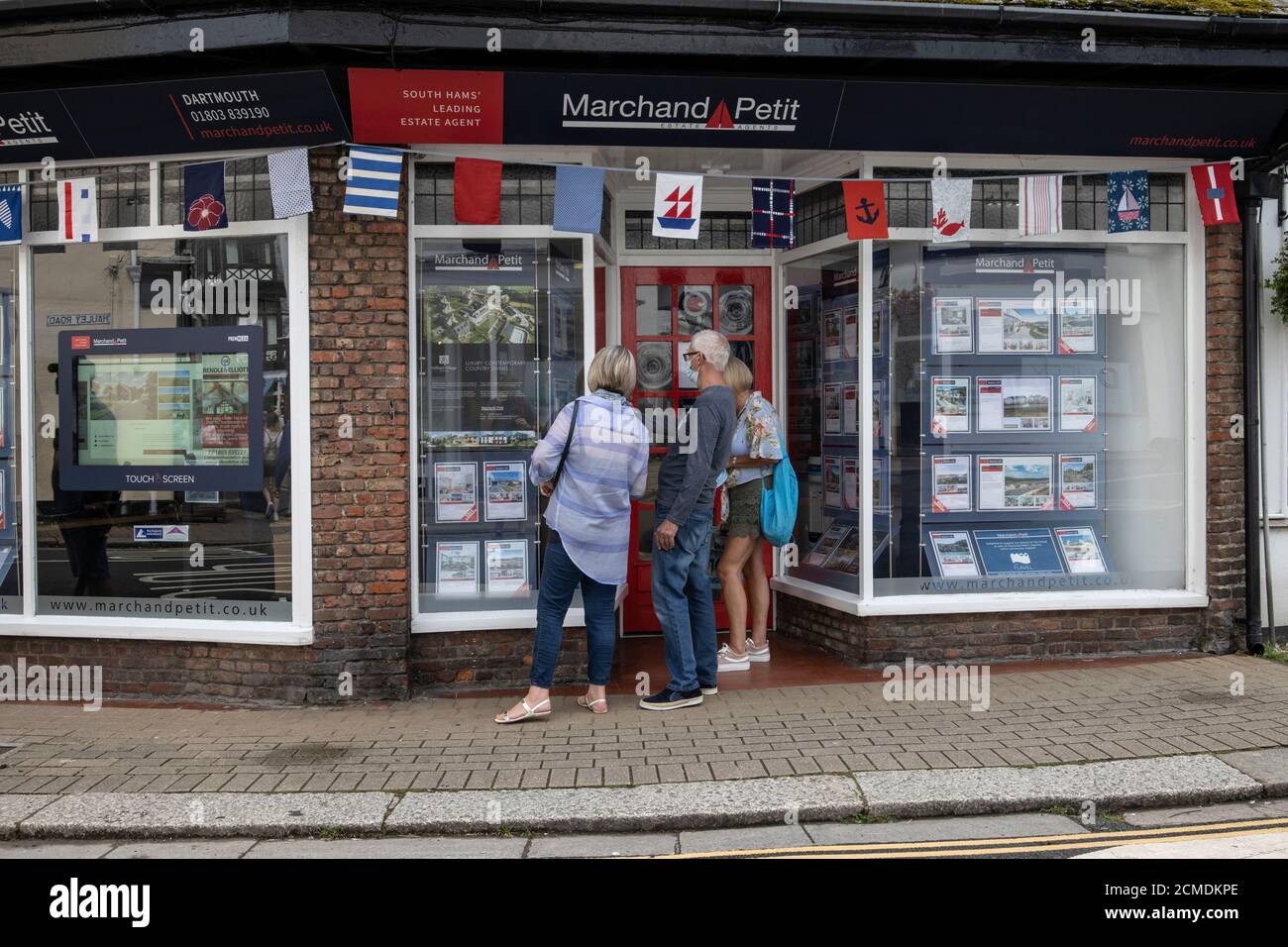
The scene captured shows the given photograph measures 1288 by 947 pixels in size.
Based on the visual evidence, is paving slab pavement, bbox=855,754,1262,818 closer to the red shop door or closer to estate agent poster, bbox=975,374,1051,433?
estate agent poster, bbox=975,374,1051,433

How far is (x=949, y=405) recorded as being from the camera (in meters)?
7.88

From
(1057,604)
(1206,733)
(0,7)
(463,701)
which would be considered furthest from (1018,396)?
(0,7)

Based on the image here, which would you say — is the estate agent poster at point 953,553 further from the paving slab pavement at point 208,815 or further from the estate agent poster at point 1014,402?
the paving slab pavement at point 208,815

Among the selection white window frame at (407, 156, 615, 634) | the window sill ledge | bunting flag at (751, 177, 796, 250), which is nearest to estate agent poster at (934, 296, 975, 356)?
bunting flag at (751, 177, 796, 250)

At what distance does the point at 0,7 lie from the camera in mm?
6508

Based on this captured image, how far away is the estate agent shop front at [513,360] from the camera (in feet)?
22.7

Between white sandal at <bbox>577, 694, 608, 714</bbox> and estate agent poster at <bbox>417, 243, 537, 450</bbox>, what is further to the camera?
estate agent poster at <bbox>417, 243, 537, 450</bbox>

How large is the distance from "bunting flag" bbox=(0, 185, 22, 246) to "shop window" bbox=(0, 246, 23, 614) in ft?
0.57

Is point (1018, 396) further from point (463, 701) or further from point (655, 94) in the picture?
point (463, 701)

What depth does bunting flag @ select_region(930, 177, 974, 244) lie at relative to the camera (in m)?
7.22

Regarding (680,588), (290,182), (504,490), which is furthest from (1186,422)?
(290,182)

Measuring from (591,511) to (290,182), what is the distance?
274cm

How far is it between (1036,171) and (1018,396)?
61.6 inches

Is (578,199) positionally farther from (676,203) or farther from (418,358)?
(418,358)
